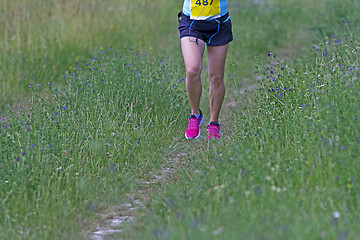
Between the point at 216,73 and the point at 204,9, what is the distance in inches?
26.0

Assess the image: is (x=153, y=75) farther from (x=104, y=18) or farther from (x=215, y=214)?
(x=215, y=214)

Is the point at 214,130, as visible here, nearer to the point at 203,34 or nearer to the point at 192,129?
the point at 192,129

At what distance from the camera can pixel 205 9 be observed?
4688mm

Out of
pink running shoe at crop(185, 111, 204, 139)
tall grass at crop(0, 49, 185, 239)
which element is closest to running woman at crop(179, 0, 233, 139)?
pink running shoe at crop(185, 111, 204, 139)

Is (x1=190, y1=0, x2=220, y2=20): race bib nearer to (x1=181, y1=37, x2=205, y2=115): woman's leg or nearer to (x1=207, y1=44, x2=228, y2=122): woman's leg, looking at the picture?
(x1=181, y1=37, x2=205, y2=115): woman's leg

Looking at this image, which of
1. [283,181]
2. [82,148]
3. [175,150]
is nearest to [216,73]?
[175,150]

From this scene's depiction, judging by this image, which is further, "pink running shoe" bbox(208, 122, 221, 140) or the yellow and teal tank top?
"pink running shoe" bbox(208, 122, 221, 140)

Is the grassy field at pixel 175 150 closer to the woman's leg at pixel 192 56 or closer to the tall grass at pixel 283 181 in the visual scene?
the tall grass at pixel 283 181

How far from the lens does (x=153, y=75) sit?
20.4 feet

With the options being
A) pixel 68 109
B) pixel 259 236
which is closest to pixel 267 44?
pixel 68 109

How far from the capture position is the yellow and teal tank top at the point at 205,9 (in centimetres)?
469

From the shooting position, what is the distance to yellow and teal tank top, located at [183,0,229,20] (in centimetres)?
469

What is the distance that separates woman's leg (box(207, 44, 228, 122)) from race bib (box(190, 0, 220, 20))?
1.08 ft

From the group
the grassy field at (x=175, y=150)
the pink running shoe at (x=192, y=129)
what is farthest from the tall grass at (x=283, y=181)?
the pink running shoe at (x=192, y=129)
